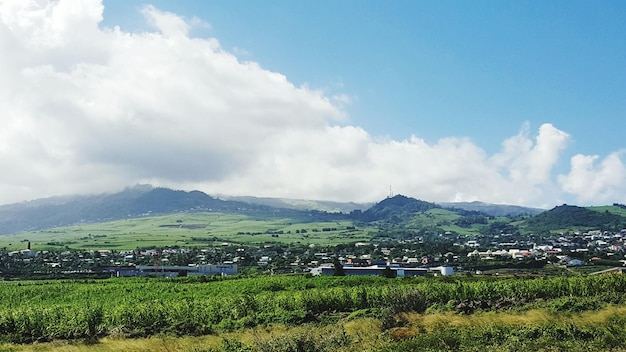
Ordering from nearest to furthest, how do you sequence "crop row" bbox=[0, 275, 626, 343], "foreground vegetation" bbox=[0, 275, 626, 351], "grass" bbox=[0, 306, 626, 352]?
"foreground vegetation" bbox=[0, 275, 626, 351] < "grass" bbox=[0, 306, 626, 352] < "crop row" bbox=[0, 275, 626, 343]

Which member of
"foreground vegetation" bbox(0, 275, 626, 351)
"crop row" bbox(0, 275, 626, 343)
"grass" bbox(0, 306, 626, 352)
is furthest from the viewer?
"crop row" bbox(0, 275, 626, 343)

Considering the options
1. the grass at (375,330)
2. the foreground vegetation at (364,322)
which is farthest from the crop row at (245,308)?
the grass at (375,330)

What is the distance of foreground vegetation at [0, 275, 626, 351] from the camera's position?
1961 cm

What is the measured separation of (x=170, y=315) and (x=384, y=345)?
2267 centimetres

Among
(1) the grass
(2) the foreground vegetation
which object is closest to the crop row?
(2) the foreground vegetation

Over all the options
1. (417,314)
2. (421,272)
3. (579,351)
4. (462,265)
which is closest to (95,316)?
(417,314)

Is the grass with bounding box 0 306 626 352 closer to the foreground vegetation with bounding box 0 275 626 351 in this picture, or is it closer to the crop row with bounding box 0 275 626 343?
the foreground vegetation with bounding box 0 275 626 351

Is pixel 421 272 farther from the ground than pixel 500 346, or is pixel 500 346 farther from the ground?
pixel 500 346

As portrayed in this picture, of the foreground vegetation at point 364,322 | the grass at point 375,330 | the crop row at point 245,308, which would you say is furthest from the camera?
the crop row at point 245,308

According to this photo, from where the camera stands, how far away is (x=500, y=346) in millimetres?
18344

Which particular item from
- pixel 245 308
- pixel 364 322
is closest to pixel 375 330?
pixel 364 322

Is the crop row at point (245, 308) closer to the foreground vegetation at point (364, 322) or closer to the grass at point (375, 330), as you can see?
the foreground vegetation at point (364, 322)

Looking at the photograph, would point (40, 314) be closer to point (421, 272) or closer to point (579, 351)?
point (579, 351)

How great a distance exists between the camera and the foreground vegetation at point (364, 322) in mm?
19609
